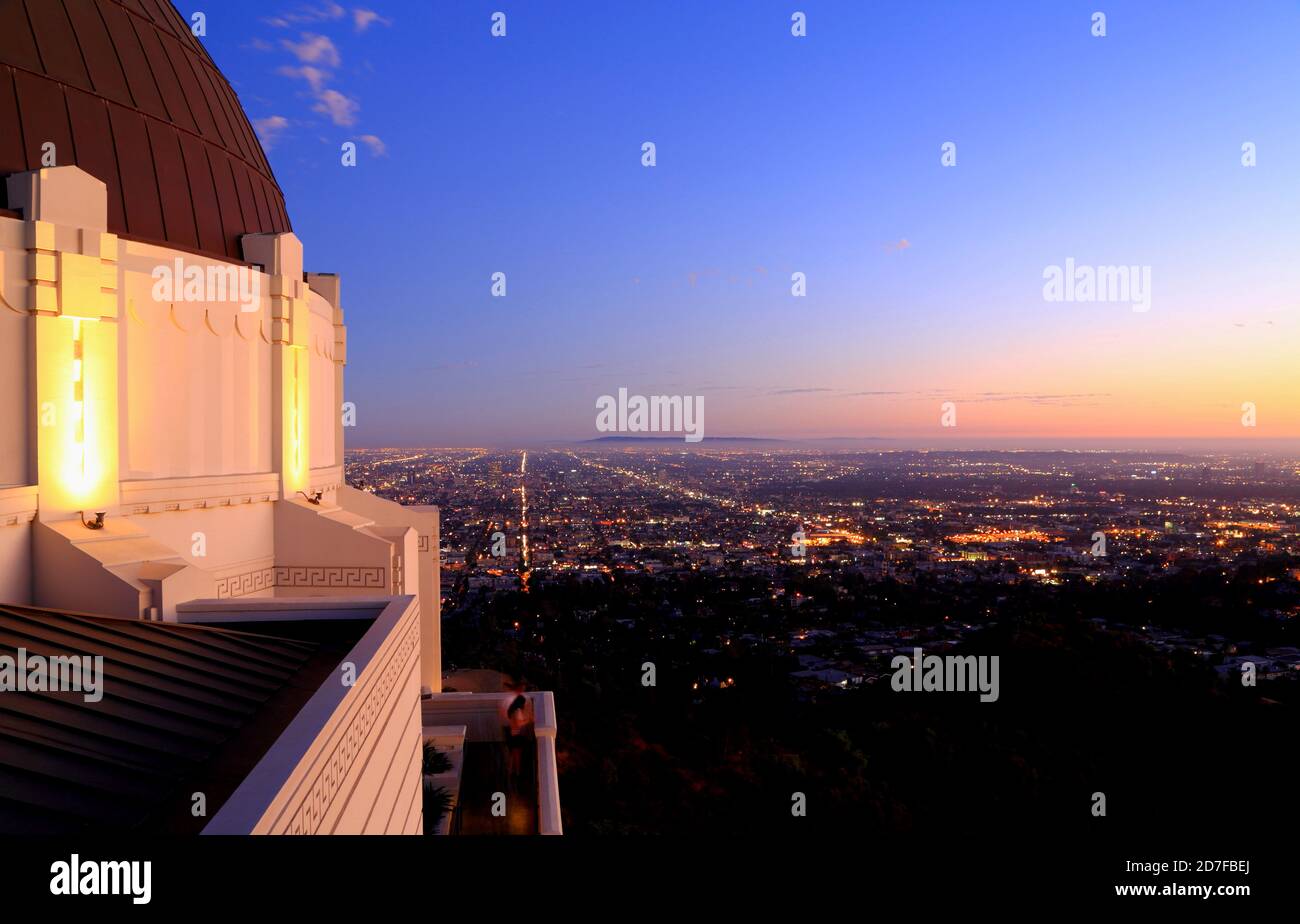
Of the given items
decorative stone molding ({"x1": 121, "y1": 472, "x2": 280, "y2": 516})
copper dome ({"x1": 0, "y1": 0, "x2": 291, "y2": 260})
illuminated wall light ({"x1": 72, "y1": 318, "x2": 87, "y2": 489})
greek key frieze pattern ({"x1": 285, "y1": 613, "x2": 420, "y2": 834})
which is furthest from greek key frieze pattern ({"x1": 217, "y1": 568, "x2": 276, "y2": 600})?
copper dome ({"x1": 0, "y1": 0, "x2": 291, "y2": 260})

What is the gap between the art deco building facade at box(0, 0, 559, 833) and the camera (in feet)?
12.2

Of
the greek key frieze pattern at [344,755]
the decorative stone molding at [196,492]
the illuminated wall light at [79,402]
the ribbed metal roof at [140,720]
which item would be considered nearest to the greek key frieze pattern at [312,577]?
the decorative stone molding at [196,492]

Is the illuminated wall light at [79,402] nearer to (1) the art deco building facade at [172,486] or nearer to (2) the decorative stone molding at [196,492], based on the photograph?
(1) the art deco building facade at [172,486]

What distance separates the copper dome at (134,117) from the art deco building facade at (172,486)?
0.03 meters

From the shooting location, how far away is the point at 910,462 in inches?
3632

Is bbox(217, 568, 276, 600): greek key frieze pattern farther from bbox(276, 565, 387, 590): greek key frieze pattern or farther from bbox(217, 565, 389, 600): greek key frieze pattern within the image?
bbox(276, 565, 387, 590): greek key frieze pattern

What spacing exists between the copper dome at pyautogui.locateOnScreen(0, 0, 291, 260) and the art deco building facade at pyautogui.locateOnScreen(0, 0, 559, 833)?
0.03 metres

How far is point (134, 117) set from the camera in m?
8.12

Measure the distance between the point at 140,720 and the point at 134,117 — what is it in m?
6.95

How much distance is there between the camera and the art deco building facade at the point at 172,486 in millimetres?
3709

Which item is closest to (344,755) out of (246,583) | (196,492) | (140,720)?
(140,720)
